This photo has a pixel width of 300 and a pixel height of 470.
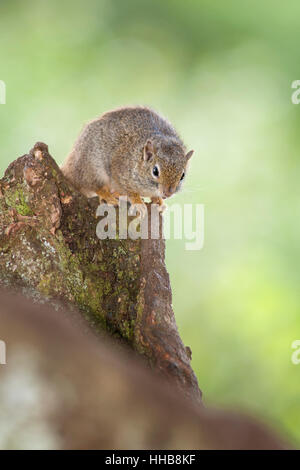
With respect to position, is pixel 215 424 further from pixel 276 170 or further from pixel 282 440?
pixel 276 170

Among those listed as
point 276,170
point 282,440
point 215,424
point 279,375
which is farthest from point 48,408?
point 276,170

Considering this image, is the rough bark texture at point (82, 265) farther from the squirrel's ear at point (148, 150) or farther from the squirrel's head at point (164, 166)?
the squirrel's ear at point (148, 150)

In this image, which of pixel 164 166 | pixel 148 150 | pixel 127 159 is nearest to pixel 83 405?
pixel 164 166

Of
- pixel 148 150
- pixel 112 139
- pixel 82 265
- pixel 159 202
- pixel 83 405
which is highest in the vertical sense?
pixel 112 139

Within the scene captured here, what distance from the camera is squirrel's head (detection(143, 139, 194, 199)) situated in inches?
188

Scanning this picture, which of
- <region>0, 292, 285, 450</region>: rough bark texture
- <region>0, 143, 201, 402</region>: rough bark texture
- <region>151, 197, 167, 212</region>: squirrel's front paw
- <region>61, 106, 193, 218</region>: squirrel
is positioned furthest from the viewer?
<region>61, 106, 193, 218</region>: squirrel

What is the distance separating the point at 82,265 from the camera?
3182 mm

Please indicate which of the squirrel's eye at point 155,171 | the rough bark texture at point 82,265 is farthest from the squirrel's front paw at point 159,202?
the rough bark texture at point 82,265

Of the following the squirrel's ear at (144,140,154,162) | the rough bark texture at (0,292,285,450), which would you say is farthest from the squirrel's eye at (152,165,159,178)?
the rough bark texture at (0,292,285,450)

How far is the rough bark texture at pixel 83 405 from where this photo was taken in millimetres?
1424

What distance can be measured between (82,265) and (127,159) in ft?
6.72

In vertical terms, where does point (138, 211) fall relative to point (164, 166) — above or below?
below

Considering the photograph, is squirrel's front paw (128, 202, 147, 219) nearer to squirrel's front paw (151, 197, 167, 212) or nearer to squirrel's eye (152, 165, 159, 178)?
squirrel's front paw (151, 197, 167, 212)

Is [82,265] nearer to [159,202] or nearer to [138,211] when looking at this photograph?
[138,211]
